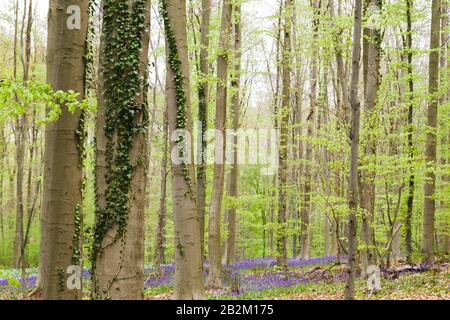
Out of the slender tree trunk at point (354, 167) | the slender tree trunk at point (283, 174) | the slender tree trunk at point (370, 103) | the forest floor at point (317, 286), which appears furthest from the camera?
the slender tree trunk at point (283, 174)

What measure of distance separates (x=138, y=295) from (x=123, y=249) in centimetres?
64

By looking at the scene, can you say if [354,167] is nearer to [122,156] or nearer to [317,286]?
[122,156]

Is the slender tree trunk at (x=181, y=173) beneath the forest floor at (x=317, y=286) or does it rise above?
above

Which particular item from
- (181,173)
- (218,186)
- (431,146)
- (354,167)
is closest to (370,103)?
(431,146)

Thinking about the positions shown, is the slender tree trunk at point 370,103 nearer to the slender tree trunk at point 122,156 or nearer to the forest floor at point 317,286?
the forest floor at point 317,286

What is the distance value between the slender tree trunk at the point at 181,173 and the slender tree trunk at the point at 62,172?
5.78 ft

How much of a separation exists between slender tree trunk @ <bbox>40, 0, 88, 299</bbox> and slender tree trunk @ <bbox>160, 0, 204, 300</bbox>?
176 cm

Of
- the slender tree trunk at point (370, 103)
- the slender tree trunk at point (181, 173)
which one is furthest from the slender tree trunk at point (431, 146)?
the slender tree trunk at point (181, 173)

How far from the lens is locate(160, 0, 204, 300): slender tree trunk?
8.19 m

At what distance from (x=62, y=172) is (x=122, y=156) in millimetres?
1070

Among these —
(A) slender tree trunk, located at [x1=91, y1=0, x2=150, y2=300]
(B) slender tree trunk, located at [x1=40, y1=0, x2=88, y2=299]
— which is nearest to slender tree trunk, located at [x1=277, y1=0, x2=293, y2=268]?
(B) slender tree trunk, located at [x1=40, y1=0, x2=88, y2=299]

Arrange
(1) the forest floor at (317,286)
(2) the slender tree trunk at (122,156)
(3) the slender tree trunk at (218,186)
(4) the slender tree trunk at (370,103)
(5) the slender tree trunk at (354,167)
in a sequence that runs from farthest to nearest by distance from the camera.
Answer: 1. (3) the slender tree trunk at (218,186)
2. (4) the slender tree trunk at (370,103)
3. (1) the forest floor at (317,286)
4. (5) the slender tree trunk at (354,167)
5. (2) the slender tree trunk at (122,156)

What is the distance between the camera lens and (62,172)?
686 centimetres

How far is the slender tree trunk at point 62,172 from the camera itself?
22.3ft
